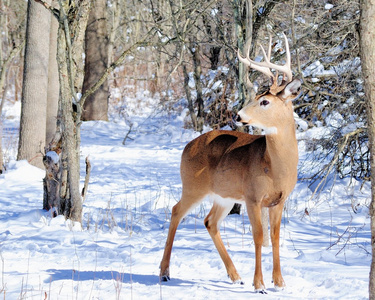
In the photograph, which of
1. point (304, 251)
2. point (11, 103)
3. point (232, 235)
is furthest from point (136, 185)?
point (11, 103)

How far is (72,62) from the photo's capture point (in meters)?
6.28

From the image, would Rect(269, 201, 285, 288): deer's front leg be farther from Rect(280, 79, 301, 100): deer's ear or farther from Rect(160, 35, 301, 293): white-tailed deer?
Rect(280, 79, 301, 100): deer's ear

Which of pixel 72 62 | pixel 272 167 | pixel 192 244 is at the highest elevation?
pixel 72 62

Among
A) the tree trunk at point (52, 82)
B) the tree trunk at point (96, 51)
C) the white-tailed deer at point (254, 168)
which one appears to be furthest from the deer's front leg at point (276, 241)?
the tree trunk at point (96, 51)

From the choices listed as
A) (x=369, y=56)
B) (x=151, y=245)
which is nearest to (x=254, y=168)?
(x=369, y=56)

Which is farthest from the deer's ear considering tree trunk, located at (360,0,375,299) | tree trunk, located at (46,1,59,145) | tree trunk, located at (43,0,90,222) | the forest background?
tree trunk, located at (46,1,59,145)

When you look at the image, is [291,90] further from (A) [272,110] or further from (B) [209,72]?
(B) [209,72]

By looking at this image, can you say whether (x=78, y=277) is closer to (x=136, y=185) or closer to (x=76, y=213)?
(x=76, y=213)

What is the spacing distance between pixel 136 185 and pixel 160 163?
5.84 ft

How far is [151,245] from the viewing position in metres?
6.04

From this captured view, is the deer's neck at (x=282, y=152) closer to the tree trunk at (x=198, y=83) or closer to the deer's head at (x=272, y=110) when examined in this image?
the deer's head at (x=272, y=110)

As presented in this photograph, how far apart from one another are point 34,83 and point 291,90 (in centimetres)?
739

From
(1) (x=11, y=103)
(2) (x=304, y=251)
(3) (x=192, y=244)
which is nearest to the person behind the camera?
(2) (x=304, y=251)

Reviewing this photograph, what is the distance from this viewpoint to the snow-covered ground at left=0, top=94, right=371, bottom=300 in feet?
14.3
